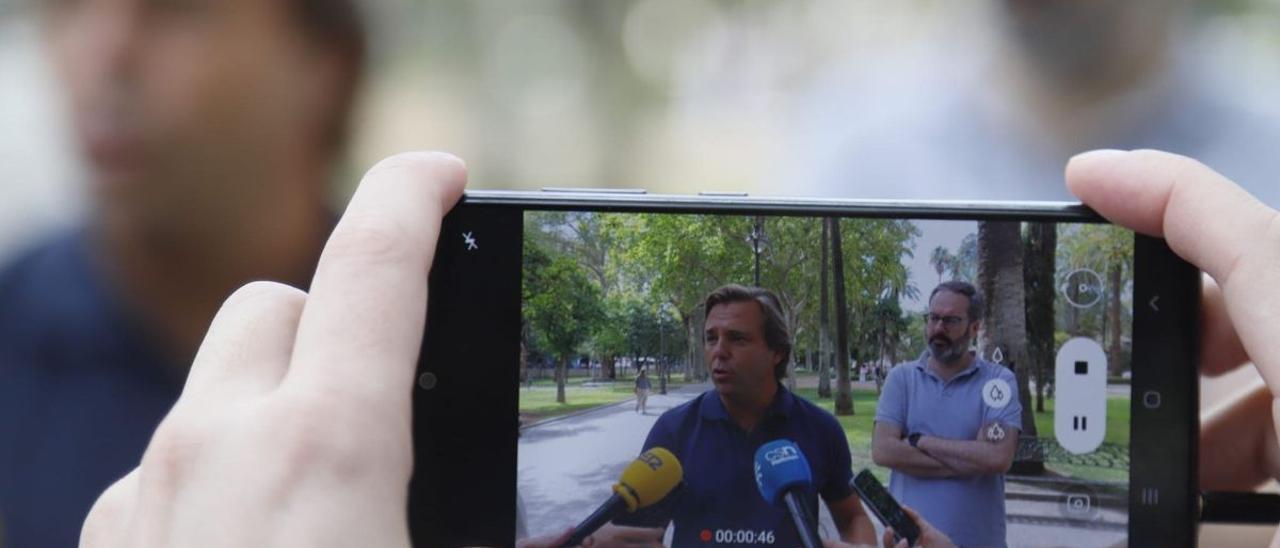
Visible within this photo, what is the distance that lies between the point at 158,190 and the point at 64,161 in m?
0.11

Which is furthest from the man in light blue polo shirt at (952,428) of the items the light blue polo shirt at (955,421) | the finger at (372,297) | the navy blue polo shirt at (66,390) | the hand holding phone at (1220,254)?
the navy blue polo shirt at (66,390)

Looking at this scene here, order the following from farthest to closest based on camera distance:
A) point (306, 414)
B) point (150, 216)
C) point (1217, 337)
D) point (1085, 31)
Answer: point (150, 216) < point (1085, 31) < point (1217, 337) < point (306, 414)

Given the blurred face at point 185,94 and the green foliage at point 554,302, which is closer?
the green foliage at point 554,302

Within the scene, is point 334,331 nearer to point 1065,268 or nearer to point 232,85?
point 1065,268

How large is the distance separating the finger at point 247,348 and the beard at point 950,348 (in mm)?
373

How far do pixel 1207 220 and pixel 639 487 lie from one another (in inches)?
13.9

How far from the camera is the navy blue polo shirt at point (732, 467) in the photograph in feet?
→ 1.84

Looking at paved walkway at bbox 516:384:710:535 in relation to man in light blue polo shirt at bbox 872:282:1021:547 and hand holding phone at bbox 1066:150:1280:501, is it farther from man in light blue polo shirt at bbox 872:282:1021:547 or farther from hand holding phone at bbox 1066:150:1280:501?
hand holding phone at bbox 1066:150:1280:501

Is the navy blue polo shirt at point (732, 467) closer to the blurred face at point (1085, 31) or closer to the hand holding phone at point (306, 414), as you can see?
the hand holding phone at point (306, 414)

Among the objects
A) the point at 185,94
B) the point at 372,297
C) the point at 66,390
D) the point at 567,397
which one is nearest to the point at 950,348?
the point at 567,397

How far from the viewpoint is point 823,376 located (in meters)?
0.57

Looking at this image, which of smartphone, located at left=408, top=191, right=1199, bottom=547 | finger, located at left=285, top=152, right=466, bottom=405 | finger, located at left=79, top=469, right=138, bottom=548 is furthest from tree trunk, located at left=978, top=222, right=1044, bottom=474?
finger, located at left=79, top=469, right=138, bottom=548

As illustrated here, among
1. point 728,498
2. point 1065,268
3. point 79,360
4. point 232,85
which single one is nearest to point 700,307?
point 728,498

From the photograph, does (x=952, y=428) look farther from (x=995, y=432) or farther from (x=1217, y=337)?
(x=1217, y=337)
